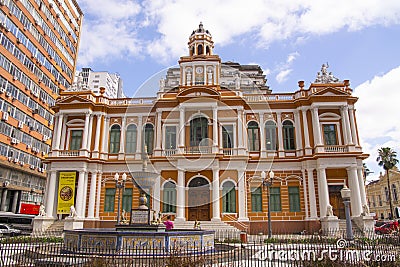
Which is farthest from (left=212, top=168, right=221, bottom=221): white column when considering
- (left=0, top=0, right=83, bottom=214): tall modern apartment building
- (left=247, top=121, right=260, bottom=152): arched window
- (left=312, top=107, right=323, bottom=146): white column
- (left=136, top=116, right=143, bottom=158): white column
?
(left=0, top=0, right=83, bottom=214): tall modern apartment building

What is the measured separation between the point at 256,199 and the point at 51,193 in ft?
54.4

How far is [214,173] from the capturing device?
82.3 feet

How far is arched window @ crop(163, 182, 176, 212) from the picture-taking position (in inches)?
1016

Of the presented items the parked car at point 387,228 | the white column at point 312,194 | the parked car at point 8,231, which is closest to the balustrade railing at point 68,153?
the parked car at point 8,231

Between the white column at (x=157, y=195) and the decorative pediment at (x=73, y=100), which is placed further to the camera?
the decorative pediment at (x=73, y=100)

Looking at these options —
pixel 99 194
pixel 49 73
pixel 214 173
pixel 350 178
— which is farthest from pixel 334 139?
pixel 49 73

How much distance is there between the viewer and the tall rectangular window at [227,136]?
88.3ft

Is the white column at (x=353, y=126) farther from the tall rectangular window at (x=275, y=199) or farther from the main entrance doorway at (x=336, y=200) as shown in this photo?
the tall rectangular window at (x=275, y=199)

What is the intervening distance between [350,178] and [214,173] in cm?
1057

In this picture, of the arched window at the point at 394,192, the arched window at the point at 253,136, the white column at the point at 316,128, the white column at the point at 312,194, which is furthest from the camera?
the arched window at the point at 394,192

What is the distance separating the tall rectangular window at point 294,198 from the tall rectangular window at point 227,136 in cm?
608

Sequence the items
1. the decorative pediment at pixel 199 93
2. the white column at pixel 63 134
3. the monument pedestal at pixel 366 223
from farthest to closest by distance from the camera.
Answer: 1. the white column at pixel 63 134
2. the decorative pediment at pixel 199 93
3. the monument pedestal at pixel 366 223

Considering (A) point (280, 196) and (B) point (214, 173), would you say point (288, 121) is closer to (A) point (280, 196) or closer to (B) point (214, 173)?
(A) point (280, 196)

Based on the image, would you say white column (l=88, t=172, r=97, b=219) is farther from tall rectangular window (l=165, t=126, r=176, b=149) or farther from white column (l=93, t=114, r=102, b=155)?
tall rectangular window (l=165, t=126, r=176, b=149)
